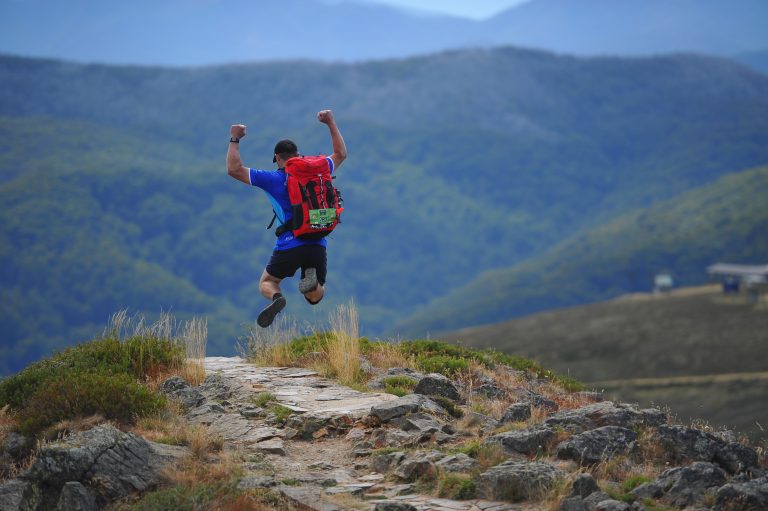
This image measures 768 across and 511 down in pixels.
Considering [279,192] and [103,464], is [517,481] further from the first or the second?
[279,192]

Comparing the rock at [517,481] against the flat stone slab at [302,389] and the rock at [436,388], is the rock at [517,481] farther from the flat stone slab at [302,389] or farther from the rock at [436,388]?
the rock at [436,388]

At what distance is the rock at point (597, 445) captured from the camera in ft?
31.7

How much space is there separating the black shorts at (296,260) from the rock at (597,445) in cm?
393

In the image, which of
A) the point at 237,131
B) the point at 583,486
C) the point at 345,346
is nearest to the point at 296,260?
the point at 237,131

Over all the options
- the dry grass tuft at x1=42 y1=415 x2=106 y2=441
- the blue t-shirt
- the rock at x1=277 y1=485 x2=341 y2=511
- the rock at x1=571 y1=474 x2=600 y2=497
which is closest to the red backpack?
the blue t-shirt

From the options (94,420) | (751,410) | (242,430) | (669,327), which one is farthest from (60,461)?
(669,327)

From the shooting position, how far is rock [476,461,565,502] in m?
8.90

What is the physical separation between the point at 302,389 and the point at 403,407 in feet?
5.92

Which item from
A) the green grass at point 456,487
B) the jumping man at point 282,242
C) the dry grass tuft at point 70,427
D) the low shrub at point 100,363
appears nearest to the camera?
the green grass at point 456,487

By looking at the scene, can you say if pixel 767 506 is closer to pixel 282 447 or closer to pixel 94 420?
pixel 282 447

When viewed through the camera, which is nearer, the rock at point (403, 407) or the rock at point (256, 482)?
the rock at point (256, 482)

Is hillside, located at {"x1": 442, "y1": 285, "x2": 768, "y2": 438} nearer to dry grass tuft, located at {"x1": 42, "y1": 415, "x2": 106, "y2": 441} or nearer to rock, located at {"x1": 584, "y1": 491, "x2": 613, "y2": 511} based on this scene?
dry grass tuft, located at {"x1": 42, "y1": 415, "x2": 106, "y2": 441}

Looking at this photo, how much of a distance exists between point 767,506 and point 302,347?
7.59 metres

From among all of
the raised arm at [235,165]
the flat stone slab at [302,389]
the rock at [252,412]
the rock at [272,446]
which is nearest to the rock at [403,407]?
the flat stone slab at [302,389]
